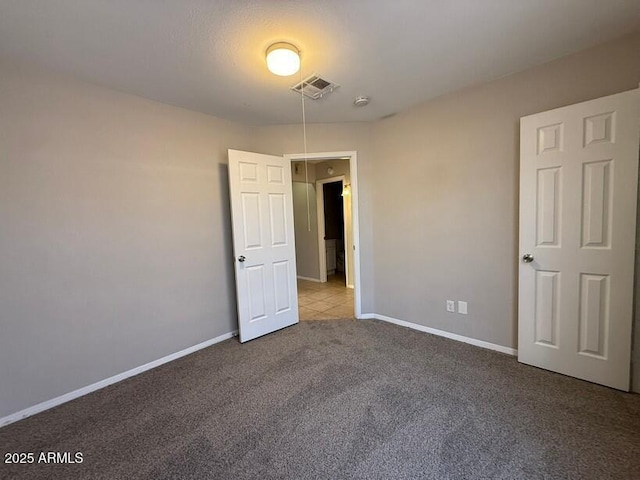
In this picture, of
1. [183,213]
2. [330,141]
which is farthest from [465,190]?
[183,213]

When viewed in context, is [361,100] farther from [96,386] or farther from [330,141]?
[96,386]

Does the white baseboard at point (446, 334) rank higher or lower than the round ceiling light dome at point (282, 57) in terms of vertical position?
lower

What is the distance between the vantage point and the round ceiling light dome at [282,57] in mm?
1777

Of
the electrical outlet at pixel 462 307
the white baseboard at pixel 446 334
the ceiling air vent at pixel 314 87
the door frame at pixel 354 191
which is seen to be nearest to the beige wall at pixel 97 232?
the door frame at pixel 354 191

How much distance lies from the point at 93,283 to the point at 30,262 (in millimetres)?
393

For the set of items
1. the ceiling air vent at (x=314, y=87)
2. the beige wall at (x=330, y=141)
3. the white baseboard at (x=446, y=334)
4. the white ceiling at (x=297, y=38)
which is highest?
the white ceiling at (x=297, y=38)

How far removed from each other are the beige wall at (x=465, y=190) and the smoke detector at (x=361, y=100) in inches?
20.6

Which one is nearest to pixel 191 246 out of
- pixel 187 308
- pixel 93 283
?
pixel 187 308

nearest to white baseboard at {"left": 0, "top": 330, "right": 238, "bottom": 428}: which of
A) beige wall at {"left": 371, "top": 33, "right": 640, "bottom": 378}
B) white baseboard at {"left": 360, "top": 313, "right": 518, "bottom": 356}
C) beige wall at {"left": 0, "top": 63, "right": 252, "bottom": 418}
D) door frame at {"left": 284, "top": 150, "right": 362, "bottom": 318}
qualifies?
beige wall at {"left": 0, "top": 63, "right": 252, "bottom": 418}

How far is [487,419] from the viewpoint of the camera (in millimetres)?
1702

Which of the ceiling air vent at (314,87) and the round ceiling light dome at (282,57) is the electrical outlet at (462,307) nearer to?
the ceiling air vent at (314,87)

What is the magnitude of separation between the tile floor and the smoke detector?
251 centimetres

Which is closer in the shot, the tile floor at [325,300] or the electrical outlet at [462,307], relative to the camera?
the electrical outlet at [462,307]

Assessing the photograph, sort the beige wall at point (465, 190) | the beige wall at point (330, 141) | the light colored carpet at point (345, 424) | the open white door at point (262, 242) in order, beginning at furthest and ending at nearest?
the beige wall at point (330, 141)
the open white door at point (262, 242)
the beige wall at point (465, 190)
the light colored carpet at point (345, 424)
